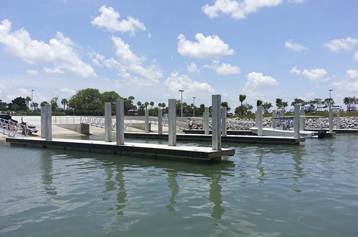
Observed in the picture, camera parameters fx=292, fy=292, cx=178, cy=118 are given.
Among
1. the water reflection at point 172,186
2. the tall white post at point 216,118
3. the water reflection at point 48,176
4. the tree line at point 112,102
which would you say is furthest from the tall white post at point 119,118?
the tree line at point 112,102

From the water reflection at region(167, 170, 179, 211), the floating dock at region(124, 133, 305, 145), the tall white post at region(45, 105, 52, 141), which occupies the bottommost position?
the water reflection at region(167, 170, 179, 211)

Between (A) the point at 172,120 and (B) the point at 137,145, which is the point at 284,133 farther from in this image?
(B) the point at 137,145

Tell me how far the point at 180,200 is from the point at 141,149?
27.6ft

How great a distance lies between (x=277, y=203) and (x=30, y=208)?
20.0ft

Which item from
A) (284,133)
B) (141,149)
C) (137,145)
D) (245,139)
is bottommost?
(245,139)

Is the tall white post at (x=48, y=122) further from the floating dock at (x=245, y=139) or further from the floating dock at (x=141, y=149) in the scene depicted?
the floating dock at (x=245, y=139)

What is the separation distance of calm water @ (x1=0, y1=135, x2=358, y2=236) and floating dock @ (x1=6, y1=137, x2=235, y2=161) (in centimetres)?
79

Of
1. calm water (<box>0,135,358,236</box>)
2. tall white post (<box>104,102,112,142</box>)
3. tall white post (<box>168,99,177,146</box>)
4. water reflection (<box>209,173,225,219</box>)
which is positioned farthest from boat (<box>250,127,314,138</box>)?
water reflection (<box>209,173,225,219</box>)

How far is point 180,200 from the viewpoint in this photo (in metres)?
7.72

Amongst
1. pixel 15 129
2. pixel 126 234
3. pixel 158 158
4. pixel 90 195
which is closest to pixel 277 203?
pixel 126 234

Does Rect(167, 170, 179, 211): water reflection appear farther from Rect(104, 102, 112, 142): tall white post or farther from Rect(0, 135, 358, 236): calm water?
Rect(104, 102, 112, 142): tall white post

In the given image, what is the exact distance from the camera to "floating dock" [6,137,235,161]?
44.8 ft

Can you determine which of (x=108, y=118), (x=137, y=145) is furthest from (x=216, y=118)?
(x=108, y=118)

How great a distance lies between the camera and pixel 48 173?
37.6ft
